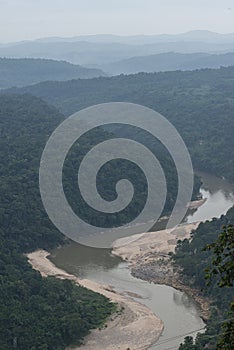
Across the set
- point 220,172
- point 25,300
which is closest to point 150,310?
point 25,300

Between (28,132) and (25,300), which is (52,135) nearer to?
(28,132)

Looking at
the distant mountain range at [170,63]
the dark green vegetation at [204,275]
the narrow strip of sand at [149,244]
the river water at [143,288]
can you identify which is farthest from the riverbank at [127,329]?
the distant mountain range at [170,63]

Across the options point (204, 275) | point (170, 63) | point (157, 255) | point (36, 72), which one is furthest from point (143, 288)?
point (170, 63)

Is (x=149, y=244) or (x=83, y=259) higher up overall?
(x=149, y=244)

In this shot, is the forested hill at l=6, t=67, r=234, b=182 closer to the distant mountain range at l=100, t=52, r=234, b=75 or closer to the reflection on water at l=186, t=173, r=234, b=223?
the reflection on water at l=186, t=173, r=234, b=223

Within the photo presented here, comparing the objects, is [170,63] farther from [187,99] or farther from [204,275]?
[204,275]

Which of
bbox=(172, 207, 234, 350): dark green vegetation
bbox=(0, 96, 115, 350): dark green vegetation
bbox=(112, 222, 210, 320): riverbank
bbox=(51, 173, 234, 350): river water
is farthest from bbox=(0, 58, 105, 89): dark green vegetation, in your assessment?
bbox=(172, 207, 234, 350): dark green vegetation

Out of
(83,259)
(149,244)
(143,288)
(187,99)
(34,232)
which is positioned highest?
(187,99)

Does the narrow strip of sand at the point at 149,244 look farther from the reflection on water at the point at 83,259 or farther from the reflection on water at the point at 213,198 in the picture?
the reflection on water at the point at 213,198
